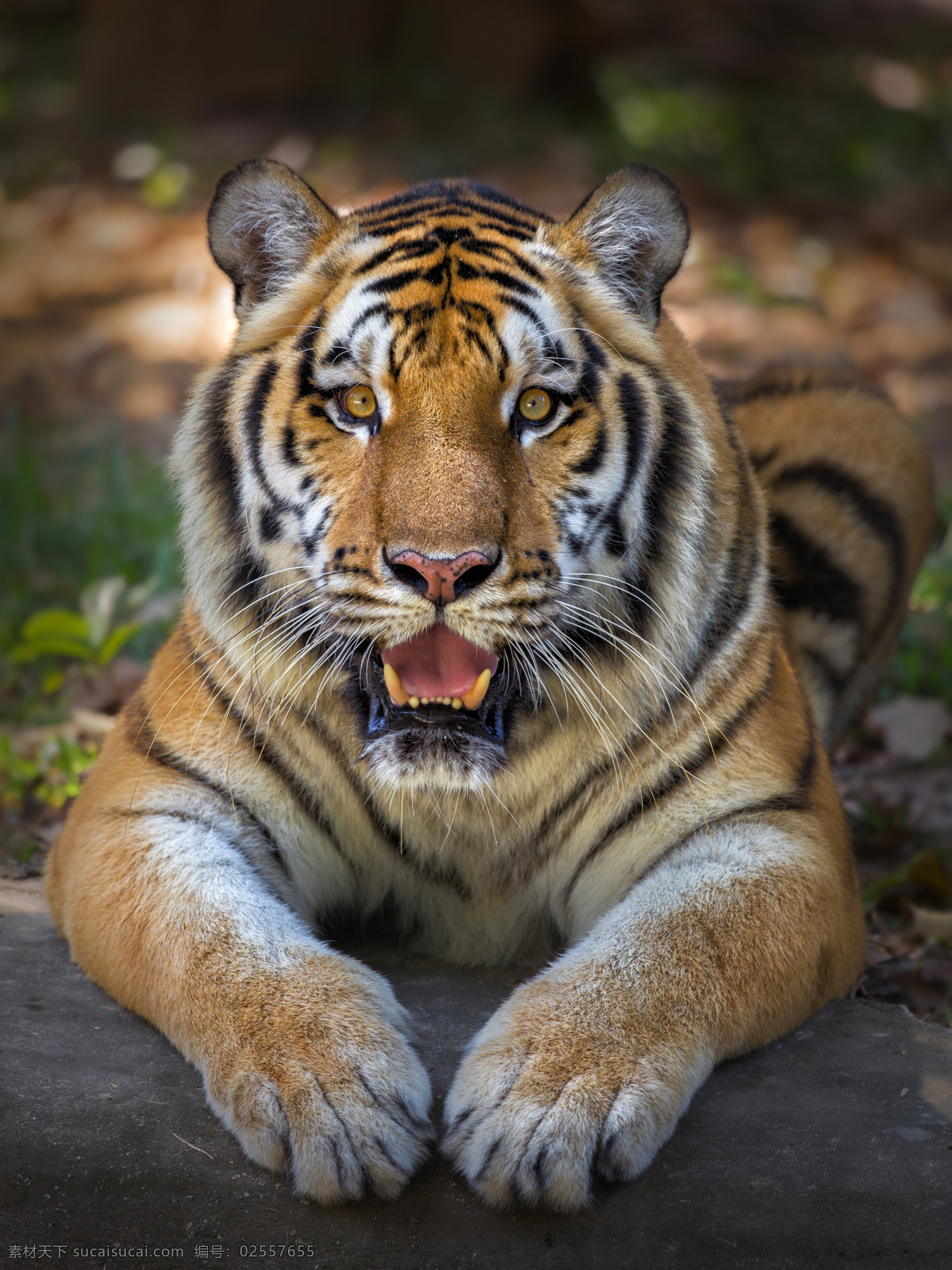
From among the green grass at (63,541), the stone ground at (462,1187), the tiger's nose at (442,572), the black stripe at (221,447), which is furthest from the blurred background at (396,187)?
the tiger's nose at (442,572)

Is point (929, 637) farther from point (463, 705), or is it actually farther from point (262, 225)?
point (262, 225)

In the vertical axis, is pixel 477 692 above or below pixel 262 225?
below

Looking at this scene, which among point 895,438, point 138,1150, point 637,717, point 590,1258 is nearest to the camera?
point 590,1258

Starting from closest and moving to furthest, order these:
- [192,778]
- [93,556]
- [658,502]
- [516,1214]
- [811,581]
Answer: [516,1214]
[658,502]
[192,778]
[811,581]
[93,556]

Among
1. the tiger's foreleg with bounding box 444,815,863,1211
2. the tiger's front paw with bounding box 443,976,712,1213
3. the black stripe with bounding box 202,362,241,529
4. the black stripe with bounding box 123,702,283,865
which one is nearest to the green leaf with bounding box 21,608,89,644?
the black stripe with bounding box 123,702,283,865

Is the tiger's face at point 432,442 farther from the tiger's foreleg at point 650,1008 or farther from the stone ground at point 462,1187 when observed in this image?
the stone ground at point 462,1187

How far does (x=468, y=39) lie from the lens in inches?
347

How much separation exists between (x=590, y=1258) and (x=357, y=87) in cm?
827

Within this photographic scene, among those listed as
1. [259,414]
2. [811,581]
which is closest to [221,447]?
[259,414]

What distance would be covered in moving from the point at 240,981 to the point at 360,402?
0.93 m

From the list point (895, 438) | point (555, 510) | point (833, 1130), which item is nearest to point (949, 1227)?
point (833, 1130)

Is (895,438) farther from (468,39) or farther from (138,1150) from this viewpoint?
(468,39)

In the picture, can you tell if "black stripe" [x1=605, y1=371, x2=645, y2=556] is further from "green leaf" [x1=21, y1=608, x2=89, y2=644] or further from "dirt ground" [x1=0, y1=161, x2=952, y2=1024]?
"dirt ground" [x1=0, y1=161, x2=952, y2=1024]

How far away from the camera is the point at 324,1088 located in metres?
1.83
